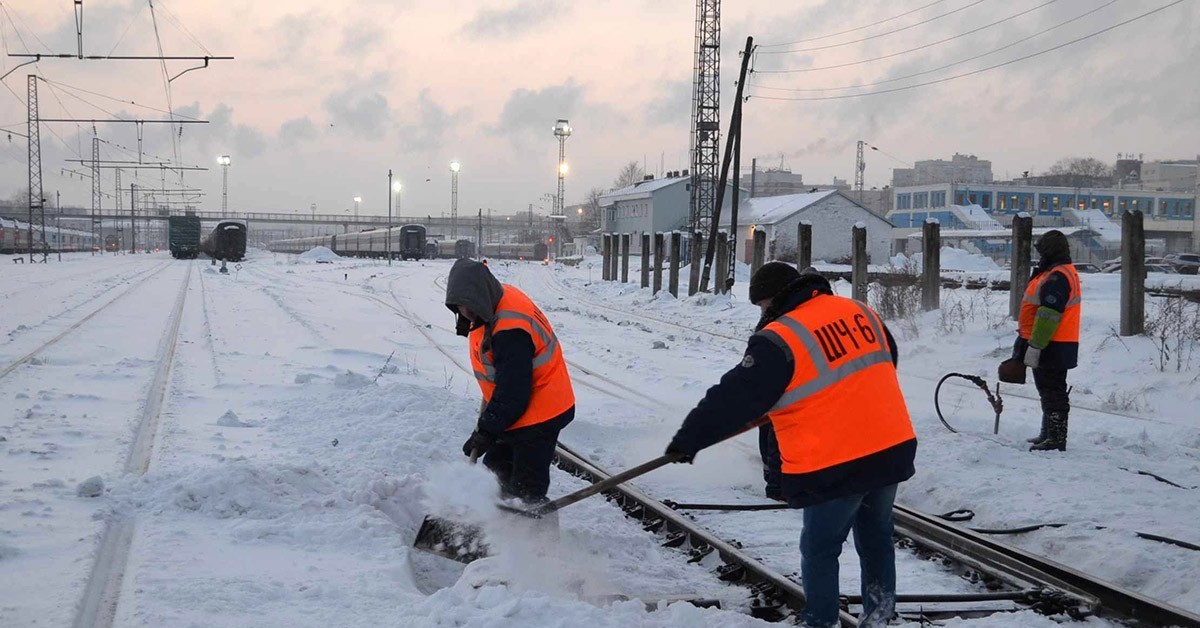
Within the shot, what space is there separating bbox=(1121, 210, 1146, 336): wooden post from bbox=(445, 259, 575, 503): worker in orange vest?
35.9 ft

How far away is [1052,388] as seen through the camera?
26.9 ft

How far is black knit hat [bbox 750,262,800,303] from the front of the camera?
4156 millimetres

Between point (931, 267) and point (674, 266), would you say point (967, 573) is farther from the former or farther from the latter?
point (674, 266)

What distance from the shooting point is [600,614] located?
14.1 ft

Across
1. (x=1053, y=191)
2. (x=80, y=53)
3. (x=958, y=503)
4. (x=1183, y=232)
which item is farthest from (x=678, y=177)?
(x=958, y=503)

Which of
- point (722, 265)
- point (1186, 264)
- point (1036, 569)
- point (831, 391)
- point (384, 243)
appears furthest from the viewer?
point (384, 243)

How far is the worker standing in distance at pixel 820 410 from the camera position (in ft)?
12.8

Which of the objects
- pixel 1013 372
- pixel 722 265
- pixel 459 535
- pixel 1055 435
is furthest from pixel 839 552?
pixel 722 265

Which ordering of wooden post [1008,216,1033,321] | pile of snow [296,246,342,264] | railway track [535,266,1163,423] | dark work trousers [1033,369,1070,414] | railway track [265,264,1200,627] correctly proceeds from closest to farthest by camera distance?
railway track [265,264,1200,627]
dark work trousers [1033,369,1070,414]
railway track [535,266,1163,423]
wooden post [1008,216,1033,321]
pile of snow [296,246,342,264]

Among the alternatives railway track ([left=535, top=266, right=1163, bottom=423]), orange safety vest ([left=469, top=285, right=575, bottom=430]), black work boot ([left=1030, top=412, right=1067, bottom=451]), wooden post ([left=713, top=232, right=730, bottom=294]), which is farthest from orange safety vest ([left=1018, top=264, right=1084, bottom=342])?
wooden post ([left=713, top=232, right=730, bottom=294])

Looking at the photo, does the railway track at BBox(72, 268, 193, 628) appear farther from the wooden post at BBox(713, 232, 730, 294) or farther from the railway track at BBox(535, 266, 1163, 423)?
the wooden post at BBox(713, 232, 730, 294)

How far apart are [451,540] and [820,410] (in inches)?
112

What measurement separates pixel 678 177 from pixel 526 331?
259ft

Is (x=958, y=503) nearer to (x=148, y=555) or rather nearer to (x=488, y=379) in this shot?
(x=488, y=379)
